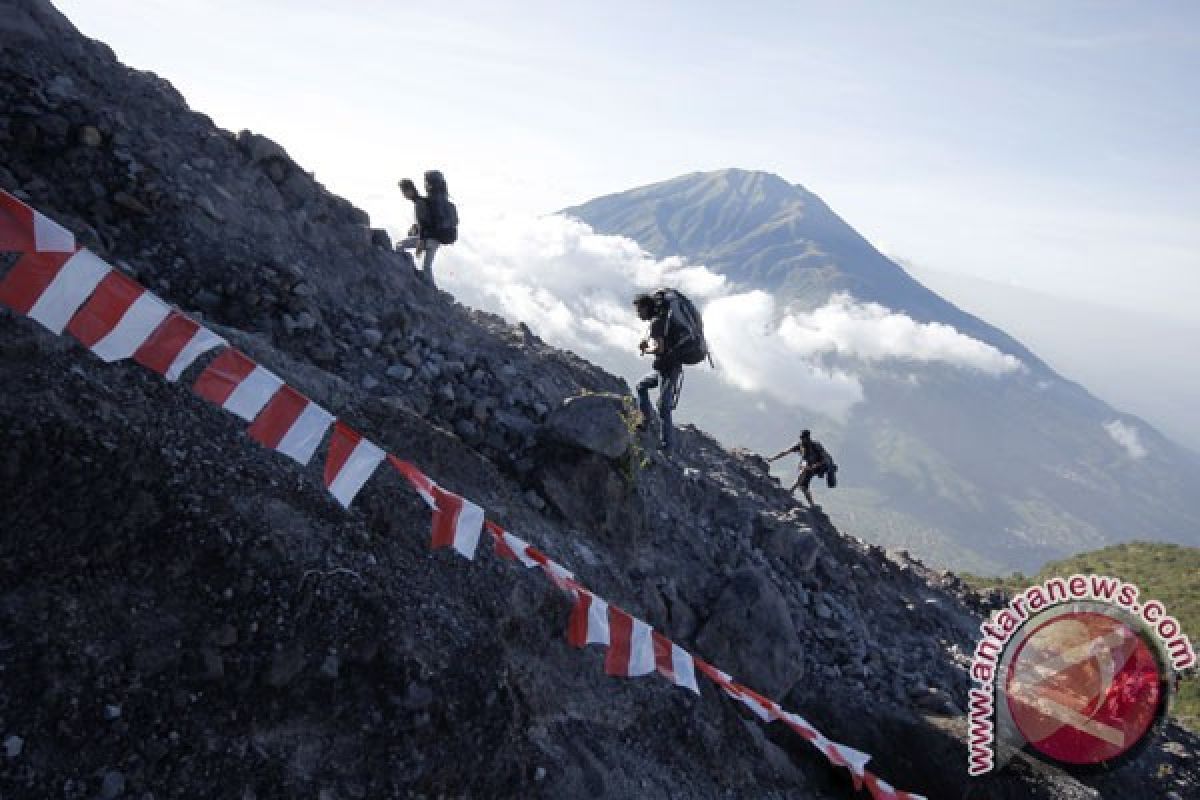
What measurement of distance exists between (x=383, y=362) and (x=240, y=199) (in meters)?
3.80

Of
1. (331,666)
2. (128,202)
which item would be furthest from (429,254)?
(331,666)

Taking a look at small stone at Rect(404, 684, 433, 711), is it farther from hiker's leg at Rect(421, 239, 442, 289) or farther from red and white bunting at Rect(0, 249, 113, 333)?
hiker's leg at Rect(421, 239, 442, 289)

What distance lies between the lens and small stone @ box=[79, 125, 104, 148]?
33.1ft

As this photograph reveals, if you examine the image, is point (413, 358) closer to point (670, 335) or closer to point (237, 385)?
point (670, 335)

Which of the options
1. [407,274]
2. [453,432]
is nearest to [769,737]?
[453,432]

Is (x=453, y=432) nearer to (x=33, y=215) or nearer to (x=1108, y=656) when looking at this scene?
(x=33, y=215)

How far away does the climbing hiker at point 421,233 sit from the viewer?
590 inches

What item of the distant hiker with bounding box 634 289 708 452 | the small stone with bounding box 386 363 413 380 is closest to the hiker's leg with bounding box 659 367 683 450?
the distant hiker with bounding box 634 289 708 452

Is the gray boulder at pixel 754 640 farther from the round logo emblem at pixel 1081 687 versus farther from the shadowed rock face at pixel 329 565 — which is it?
the round logo emblem at pixel 1081 687

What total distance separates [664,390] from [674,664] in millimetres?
6228

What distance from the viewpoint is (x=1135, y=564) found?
1353 inches

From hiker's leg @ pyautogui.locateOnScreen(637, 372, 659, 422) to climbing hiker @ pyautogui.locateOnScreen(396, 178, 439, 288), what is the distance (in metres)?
5.09

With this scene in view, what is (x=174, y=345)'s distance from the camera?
19.5 feet

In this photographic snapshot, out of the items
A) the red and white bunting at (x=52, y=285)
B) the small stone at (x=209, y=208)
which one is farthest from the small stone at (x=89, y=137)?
the red and white bunting at (x=52, y=285)
